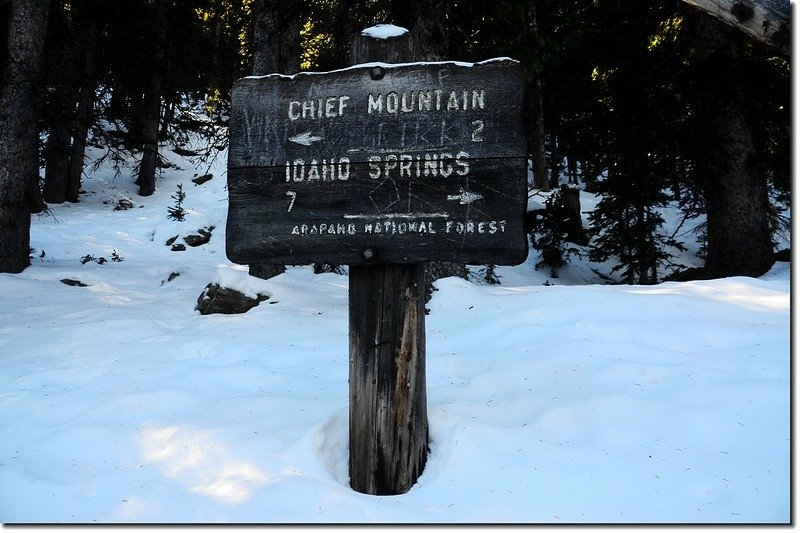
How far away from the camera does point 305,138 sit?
332 centimetres

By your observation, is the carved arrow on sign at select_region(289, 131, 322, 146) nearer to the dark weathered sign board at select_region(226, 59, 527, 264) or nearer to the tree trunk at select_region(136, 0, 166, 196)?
the dark weathered sign board at select_region(226, 59, 527, 264)

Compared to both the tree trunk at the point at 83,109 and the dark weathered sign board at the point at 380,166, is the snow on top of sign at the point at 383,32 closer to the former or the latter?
the dark weathered sign board at the point at 380,166

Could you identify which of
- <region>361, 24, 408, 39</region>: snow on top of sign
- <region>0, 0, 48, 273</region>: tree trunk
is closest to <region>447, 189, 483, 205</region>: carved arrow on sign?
<region>361, 24, 408, 39</region>: snow on top of sign

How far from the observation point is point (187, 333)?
6793 millimetres

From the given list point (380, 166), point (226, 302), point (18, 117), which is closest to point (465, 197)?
point (380, 166)

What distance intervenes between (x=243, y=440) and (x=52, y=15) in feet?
36.1

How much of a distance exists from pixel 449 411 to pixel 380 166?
1864 mm

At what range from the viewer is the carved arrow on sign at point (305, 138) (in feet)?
10.9

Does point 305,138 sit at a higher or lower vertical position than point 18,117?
lower

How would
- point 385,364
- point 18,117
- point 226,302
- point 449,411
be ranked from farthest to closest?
point 18,117 → point 226,302 → point 449,411 → point 385,364

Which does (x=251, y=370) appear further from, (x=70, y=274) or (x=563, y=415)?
(x=70, y=274)

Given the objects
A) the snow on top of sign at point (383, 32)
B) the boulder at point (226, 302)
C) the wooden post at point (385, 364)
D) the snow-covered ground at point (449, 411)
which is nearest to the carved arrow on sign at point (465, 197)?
the wooden post at point (385, 364)

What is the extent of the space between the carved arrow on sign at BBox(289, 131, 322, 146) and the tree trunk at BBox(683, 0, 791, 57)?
2173 mm

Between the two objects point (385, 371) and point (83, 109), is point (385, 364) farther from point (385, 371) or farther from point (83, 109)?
point (83, 109)
